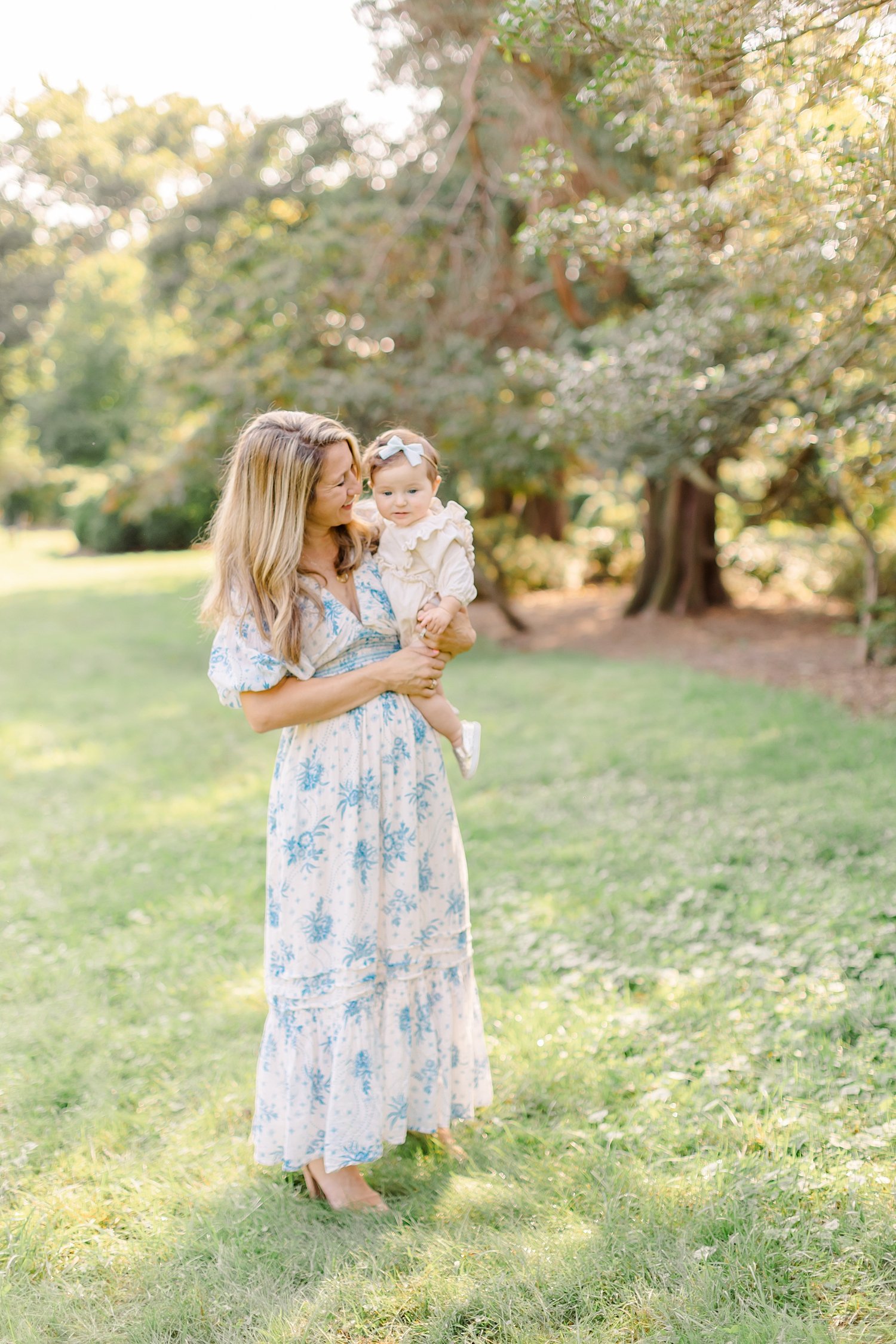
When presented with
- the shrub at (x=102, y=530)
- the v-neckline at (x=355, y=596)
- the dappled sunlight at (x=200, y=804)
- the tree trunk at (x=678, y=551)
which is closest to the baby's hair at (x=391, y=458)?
the v-neckline at (x=355, y=596)

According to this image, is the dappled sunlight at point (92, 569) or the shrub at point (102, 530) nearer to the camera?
the dappled sunlight at point (92, 569)

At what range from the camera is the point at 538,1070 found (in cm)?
306

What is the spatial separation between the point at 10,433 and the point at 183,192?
27.4 m

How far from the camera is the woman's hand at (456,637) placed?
2.47 m

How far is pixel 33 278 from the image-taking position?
33.3 meters

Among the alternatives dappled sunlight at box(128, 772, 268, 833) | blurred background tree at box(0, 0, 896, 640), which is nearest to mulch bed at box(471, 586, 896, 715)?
blurred background tree at box(0, 0, 896, 640)

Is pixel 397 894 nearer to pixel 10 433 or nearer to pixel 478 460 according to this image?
pixel 478 460

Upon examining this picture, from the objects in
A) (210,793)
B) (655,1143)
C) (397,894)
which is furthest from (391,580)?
(210,793)

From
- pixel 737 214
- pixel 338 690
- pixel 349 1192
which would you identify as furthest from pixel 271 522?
pixel 737 214

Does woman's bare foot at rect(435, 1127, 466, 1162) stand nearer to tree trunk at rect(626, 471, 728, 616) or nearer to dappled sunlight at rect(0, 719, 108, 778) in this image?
dappled sunlight at rect(0, 719, 108, 778)

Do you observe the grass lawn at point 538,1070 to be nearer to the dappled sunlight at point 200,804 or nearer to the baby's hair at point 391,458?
the dappled sunlight at point 200,804

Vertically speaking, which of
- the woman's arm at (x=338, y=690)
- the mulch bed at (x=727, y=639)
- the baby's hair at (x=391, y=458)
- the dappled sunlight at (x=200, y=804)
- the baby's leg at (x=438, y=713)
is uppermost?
the baby's hair at (x=391, y=458)

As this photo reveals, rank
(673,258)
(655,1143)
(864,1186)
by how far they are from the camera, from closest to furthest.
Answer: (864,1186) < (655,1143) < (673,258)

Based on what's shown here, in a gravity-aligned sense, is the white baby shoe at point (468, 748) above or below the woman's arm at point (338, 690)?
below
